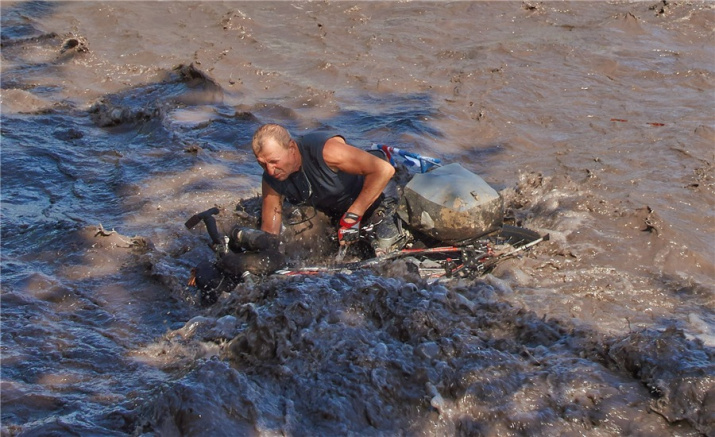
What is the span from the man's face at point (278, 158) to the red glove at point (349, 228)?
0.47 m

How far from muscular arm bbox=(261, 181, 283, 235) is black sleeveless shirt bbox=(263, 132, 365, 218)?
5 centimetres

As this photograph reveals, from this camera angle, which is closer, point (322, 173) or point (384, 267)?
point (384, 267)

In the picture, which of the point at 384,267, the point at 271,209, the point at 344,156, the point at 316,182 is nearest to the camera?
the point at 384,267

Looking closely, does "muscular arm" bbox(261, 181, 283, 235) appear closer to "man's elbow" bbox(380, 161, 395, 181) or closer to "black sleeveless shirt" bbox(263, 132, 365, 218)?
"black sleeveless shirt" bbox(263, 132, 365, 218)

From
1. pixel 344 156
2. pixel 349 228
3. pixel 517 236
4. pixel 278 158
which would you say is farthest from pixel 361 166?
pixel 517 236

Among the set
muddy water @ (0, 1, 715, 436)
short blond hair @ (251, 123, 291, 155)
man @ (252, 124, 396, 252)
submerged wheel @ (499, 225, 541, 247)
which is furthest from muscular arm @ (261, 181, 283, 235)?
submerged wheel @ (499, 225, 541, 247)

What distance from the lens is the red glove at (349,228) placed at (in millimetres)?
4820

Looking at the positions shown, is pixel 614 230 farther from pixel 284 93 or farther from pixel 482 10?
pixel 482 10

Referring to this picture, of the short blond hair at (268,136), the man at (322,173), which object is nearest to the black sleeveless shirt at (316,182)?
the man at (322,173)

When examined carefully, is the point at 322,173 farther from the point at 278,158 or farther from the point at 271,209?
the point at 271,209

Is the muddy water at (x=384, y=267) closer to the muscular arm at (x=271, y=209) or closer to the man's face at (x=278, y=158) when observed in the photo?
the muscular arm at (x=271, y=209)

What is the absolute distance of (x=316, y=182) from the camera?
4.89 m

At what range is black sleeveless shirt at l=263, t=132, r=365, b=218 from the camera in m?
4.85

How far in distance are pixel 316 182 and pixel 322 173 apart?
8cm
